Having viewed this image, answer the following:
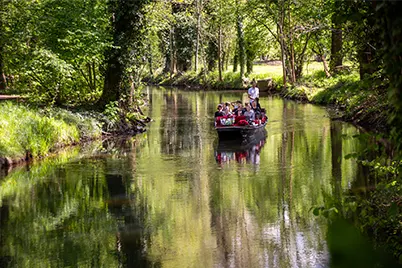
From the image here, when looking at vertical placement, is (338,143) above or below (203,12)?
below

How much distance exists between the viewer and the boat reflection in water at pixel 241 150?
714 inches

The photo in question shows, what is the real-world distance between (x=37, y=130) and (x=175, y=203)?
25.6 ft

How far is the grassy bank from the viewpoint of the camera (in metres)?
17.7

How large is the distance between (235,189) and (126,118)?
41.2 feet

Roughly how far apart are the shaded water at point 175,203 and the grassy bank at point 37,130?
0.70 m

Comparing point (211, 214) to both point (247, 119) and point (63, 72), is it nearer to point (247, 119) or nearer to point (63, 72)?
point (247, 119)

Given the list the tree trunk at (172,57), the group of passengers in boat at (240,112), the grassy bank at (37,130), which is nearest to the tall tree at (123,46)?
the grassy bank at (37,130)

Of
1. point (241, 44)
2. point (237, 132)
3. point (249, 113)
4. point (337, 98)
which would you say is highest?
point (241, 44)

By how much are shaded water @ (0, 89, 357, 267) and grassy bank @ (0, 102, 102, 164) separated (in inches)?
27.7

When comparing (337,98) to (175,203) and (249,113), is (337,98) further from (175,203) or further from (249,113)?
(175,203)

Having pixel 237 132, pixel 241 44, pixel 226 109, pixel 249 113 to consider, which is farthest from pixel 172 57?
pixel 237 132

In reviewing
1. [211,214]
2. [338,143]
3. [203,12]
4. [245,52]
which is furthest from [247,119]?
[203,12]

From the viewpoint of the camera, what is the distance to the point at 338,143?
66.7ft

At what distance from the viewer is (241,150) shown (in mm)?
20000
